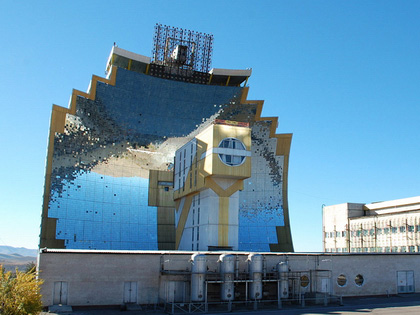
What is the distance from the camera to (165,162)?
165 feet

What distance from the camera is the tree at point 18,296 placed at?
20.1 metres

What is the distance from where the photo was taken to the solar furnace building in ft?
122

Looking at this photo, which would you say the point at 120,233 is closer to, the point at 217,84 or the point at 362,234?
the point at 217,84

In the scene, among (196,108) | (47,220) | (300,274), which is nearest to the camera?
(300,274)

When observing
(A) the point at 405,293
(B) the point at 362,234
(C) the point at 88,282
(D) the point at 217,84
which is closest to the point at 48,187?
(C) the point at 88,282

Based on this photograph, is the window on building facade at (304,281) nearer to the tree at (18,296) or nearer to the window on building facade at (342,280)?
the window on building facade at (342,280)

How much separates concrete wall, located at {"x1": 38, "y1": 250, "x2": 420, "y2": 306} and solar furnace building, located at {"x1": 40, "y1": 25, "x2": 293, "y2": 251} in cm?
678

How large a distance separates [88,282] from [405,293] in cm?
2379

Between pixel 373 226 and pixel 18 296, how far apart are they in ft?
195

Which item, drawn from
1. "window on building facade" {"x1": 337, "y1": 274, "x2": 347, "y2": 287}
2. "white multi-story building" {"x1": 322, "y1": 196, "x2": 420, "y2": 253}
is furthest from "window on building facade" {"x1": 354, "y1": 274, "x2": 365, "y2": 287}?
"white multi-story building" {"x1": 322, "y1": 196, "x2": 420, "y2": 253}

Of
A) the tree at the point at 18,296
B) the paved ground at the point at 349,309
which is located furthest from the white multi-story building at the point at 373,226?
the tree at the point at 18,296

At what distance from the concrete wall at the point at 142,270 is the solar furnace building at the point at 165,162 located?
22.2 ft

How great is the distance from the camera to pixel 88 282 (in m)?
27.0

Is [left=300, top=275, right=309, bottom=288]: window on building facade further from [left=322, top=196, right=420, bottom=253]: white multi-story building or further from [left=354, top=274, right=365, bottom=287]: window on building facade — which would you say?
[left=322, top=196, right=420, bottom=253]: white multi-story building
